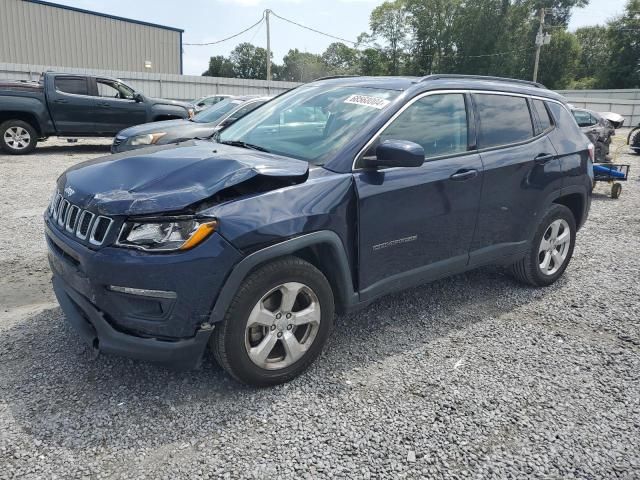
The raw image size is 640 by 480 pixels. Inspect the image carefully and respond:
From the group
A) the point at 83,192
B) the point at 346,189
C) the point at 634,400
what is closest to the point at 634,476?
the point at 634,400

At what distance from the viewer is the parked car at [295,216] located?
99.6 inches

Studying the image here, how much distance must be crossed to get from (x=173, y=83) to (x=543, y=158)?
22600mm

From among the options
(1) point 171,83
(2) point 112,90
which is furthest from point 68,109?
(1) point 171,83

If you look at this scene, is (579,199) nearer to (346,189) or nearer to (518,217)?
(518,217)

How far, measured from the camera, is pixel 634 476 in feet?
7.77

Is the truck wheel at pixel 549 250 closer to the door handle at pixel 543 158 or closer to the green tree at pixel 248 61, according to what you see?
the door handle at pixel 543 158

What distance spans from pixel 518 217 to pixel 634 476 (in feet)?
7.09

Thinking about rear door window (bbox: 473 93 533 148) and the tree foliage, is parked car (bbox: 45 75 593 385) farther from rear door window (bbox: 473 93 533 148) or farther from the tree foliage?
the tree foliage

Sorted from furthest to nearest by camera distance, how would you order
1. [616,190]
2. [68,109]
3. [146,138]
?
[68,109], [616,190], [146,138]

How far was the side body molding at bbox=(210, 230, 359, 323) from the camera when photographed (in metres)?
2.58

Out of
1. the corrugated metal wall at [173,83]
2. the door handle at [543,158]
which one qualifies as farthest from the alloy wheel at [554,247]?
the corrugated metal wall at [173,83]

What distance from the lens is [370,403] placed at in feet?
9.29

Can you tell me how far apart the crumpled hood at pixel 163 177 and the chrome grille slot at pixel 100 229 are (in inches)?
1.8

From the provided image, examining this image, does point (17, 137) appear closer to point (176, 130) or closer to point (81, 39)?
point (176, 130)
